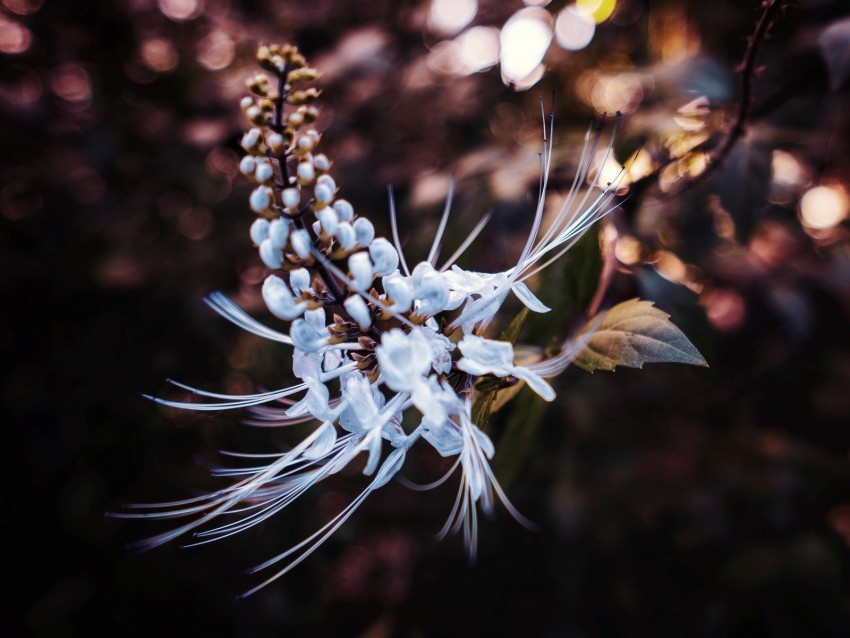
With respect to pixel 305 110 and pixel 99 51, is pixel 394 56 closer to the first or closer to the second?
pixel 99 51

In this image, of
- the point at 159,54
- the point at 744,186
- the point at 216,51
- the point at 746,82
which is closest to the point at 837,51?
the point at 746,82

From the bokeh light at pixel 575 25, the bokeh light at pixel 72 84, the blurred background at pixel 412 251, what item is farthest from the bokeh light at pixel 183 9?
the bokeh light at pixel 575 25

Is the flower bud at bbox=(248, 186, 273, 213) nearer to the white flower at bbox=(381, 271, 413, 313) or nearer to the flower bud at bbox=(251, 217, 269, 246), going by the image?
the flower bud at bbox=(251, 217, 269, 246)

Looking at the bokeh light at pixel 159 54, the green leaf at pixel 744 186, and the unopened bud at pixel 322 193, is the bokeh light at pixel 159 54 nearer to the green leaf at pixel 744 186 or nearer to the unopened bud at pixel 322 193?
the unopened bud at pixel 322 193

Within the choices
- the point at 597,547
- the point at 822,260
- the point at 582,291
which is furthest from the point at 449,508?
the point at 822,260

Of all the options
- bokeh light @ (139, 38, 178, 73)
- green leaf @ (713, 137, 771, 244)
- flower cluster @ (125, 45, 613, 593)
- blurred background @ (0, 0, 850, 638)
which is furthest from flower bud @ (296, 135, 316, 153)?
bokeh light @ (139, 38, 178, 73)

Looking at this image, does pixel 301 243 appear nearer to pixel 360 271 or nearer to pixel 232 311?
pixel 360 271
